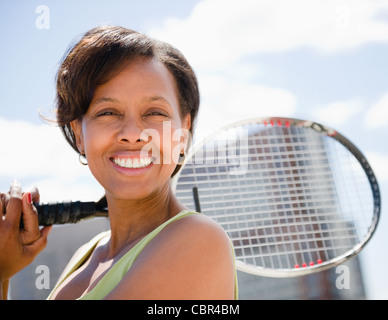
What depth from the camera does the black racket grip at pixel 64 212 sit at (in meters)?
1.41

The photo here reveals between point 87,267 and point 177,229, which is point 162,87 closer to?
point 177,229

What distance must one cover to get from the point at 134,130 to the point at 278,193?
50.1 inches

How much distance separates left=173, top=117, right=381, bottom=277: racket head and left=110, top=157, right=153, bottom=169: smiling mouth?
2.58 feet

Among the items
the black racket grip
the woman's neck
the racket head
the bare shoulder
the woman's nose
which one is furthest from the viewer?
the racket head

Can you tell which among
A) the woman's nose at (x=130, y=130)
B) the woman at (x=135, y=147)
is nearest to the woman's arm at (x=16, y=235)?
the woman at (x=135, y=147)

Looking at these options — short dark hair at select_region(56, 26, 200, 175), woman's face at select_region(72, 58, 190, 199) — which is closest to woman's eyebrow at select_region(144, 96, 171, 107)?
woman's face at select_region(72, 58, 190, 199)

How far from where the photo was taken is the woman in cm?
96

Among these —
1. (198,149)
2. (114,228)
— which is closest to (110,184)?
(114,228)

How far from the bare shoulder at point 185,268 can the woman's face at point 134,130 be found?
25 centimetres

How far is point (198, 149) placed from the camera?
1.99 metres

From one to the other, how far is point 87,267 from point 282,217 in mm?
1125

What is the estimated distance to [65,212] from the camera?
4.84 ft

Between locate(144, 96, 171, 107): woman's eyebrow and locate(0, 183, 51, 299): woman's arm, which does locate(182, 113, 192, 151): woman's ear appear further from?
locate(0, 183, 51, 299): woman's arm
